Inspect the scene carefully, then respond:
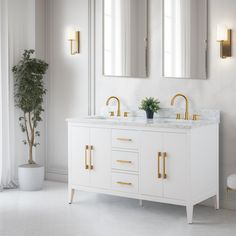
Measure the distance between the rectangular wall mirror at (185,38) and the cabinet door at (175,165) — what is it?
0.79 meters

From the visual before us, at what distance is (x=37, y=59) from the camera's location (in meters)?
6.24

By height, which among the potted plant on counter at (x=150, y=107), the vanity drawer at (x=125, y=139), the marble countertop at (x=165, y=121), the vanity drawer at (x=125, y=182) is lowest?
the vanity drawer at (x=125, y=182)

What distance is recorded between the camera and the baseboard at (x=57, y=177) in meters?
6.34

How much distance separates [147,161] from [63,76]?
1833 mm

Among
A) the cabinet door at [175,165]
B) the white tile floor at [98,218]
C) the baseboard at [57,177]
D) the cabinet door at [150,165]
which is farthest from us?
the baseboard at [57,177]

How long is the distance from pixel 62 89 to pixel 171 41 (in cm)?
154

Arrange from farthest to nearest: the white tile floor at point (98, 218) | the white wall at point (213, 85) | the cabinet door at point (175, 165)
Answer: the white wall at point (213, 85), the cabinet door at point (175, 165), the white tile floor at point (98, 218)

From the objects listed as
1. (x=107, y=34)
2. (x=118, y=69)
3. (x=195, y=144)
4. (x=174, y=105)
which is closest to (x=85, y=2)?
(x=107, y=34)

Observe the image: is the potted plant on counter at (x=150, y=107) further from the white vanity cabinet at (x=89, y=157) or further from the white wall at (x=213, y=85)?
the white vanity cabinet at (x=89, y=157)

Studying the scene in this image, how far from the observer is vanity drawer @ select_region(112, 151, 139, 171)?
16.4ft

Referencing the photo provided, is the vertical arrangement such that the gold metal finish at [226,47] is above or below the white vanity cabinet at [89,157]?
above

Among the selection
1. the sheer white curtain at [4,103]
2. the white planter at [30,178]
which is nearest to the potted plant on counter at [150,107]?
the white planter at [30,178]

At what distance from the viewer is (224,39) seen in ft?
16.4

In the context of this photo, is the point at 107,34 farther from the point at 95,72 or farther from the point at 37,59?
the point at 37,59
